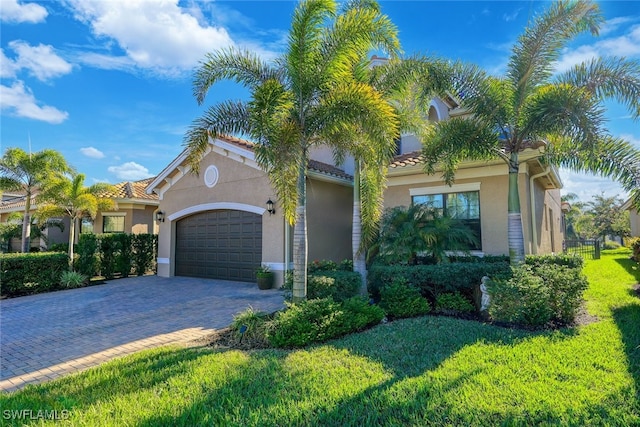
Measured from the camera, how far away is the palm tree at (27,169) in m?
14.9

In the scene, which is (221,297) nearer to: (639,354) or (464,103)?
(464,103)

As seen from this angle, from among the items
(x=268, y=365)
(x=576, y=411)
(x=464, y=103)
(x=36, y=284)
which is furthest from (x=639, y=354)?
(x=36, y=284)

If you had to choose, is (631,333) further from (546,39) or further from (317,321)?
(546,39)

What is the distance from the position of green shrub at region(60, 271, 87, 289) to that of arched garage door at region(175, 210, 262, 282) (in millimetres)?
3848

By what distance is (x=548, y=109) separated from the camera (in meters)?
7.54

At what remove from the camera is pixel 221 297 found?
10828mm

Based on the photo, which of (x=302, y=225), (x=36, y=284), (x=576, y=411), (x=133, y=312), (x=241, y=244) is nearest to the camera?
(x=576, y=411)

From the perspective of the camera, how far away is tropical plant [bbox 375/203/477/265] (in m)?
9.55

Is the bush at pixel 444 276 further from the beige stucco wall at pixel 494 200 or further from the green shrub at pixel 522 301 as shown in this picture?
the beige stucco wall at pixel 494 200

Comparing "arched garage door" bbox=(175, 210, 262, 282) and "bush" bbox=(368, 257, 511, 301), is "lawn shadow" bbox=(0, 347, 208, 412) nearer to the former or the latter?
"bush" bbox=(368, 257, 511, 301)

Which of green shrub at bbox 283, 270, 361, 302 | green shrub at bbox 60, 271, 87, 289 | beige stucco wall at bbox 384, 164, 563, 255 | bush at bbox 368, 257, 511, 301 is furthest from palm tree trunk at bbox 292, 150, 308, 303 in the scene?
green shrub at bbox 60, 271, 87, 289

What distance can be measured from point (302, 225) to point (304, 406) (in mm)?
3932

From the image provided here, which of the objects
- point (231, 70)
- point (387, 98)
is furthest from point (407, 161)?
point (231, 70)

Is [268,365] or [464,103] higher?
[464,103]
